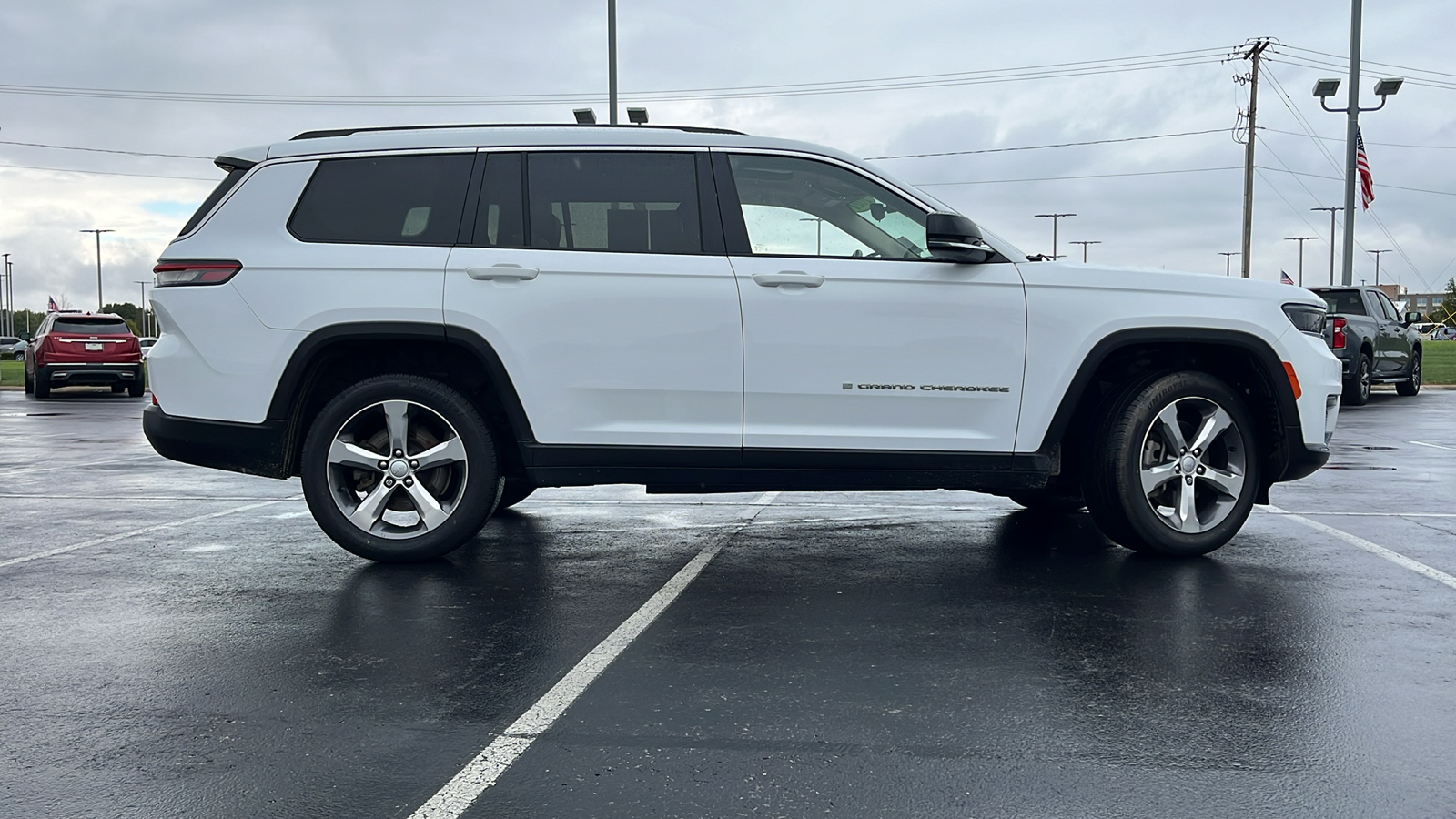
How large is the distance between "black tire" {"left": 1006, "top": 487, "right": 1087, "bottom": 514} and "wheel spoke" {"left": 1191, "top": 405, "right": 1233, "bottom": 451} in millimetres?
1358

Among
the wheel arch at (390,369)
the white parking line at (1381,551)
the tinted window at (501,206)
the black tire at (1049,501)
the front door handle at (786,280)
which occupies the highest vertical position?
the tinted window at (501,206)

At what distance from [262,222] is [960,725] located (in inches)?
163

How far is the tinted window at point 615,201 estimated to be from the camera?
5.82m

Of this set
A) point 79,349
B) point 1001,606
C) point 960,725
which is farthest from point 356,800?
point 79,349

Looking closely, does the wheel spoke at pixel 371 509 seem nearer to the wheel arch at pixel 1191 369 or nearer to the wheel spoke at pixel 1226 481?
the wheel arch at pixel 1191 369

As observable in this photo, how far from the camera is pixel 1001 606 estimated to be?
5.19 m

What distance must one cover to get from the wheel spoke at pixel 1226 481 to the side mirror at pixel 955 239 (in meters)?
1.62

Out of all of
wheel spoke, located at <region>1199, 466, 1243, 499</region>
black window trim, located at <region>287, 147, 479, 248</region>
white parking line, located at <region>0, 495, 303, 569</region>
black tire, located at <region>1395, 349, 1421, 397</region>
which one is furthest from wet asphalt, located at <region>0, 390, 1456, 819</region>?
black tire, located at <region>1395, 349, 1421, 397</region>

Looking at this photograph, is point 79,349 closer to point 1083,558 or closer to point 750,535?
point 750,535

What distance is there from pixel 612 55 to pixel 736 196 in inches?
679

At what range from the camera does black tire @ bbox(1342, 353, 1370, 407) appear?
20002mm

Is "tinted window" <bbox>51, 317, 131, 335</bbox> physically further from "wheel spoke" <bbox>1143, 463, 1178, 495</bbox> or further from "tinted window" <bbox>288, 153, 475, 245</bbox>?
"wheel spoke" <bbox>1143, 463, 1178, 495</bbox>

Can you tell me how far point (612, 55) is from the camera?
22.2 meters

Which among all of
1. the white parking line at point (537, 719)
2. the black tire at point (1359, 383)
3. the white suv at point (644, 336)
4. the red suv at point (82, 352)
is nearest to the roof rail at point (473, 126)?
the white suv at point (644, 336)
